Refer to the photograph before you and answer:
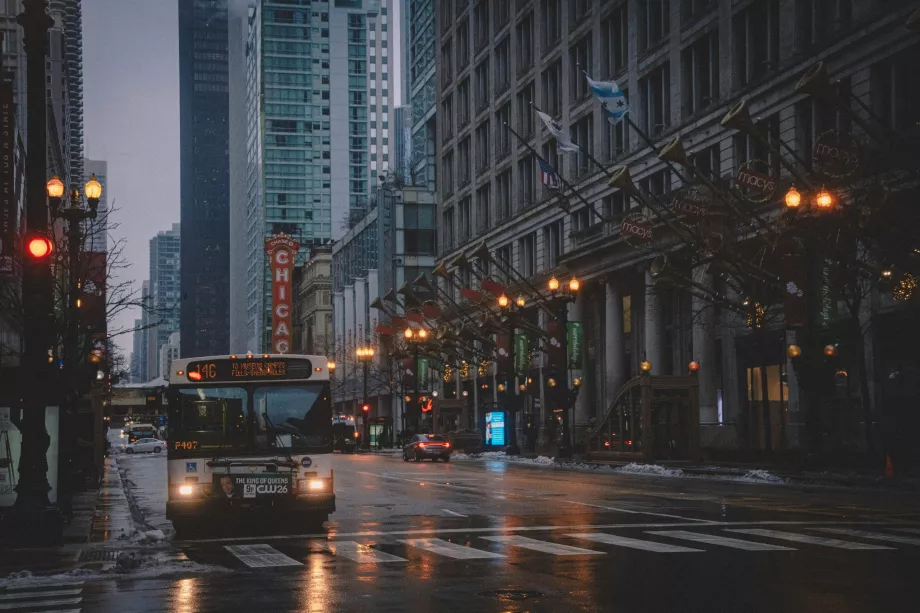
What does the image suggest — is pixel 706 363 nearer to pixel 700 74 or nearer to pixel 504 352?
pixel 700 74

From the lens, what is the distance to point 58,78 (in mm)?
132750

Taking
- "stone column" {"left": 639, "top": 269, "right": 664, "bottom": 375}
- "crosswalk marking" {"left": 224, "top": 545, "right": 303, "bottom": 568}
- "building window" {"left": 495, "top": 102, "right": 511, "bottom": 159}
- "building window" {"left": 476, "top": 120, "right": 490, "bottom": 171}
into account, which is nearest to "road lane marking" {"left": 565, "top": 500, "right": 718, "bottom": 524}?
"crosswalk marking" {"left": 224, "top": 545, "right": 303, "bottom": 568}

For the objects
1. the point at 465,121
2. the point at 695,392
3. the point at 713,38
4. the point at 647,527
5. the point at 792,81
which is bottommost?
the point at 647,527

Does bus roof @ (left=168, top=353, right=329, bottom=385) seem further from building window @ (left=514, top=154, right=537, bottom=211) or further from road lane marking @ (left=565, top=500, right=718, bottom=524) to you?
building window @ (left=514, top=154, right=537, bottom=211)

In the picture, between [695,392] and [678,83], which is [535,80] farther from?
[695,392]

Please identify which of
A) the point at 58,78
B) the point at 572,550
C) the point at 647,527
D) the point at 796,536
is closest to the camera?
the point at 572,550

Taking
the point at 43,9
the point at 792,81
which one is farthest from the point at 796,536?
the point at 792,81

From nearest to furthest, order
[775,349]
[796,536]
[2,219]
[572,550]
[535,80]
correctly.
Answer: [572,550] < [796,536] < [2,219] < [775,349] < [535,80]

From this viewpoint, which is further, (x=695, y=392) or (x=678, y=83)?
(x=678, y=83)

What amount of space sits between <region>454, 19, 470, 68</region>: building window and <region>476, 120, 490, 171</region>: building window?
6.59 metres

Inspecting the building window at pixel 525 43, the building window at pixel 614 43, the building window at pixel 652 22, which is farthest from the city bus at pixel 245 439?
the building window at pixel 525 43

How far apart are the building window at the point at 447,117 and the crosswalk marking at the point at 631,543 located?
269 ft

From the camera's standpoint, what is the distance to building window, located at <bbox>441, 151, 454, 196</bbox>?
99.4m

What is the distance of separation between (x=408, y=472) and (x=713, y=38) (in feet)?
81.6
